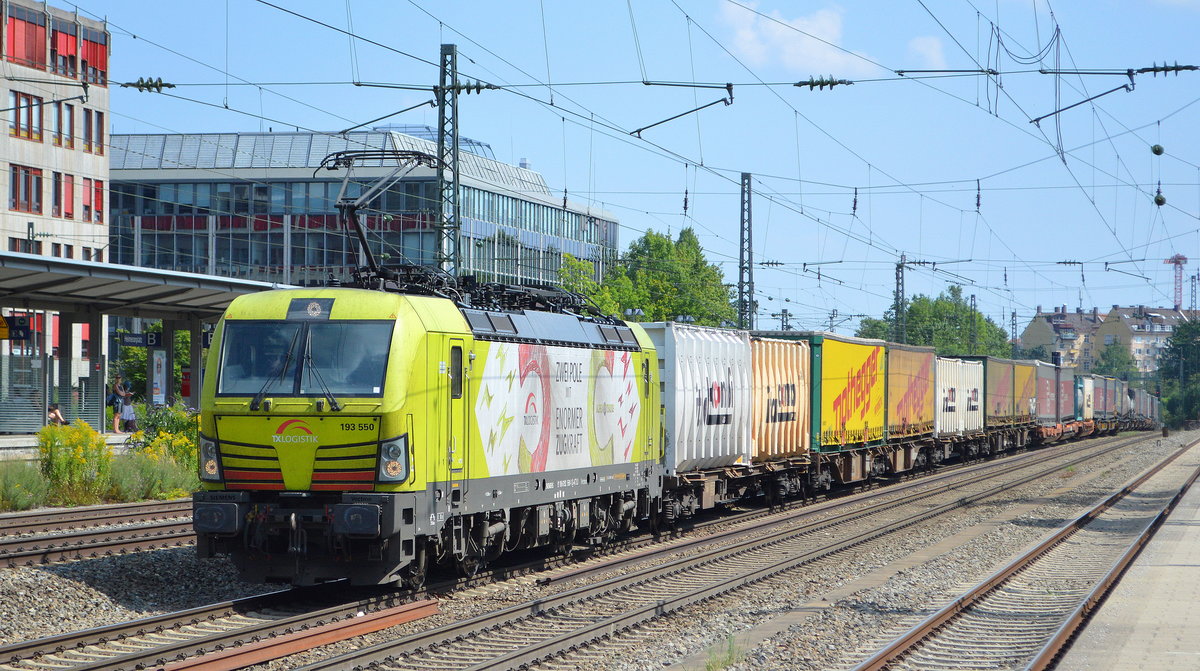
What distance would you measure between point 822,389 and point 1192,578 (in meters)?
11.4

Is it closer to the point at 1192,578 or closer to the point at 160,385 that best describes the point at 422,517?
the point at 1192,578

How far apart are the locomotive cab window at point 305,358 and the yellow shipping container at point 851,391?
15.9 meters

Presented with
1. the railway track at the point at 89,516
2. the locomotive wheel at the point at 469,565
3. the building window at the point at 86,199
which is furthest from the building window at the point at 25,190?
the locomotive wheel at the point at 469,565

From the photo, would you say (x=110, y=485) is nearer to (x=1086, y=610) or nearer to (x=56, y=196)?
(x=1086, y=610)

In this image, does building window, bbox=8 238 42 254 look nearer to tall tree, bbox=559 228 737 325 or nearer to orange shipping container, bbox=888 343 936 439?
tall tree, bbox=559 228 737 325

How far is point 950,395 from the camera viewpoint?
4097 centimetres

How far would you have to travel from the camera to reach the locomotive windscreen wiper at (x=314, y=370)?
12.6 metres

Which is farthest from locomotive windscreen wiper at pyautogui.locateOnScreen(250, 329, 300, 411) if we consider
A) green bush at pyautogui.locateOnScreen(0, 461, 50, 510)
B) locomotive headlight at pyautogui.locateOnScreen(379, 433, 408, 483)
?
green bush at pyautogui.locateOnScreen(0, 461, 50, 510)

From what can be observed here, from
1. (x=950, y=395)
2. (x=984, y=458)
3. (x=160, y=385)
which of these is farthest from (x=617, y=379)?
(x=984, y=458)

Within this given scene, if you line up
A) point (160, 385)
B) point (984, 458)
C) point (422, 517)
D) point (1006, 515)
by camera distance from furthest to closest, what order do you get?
1. point (984, 458)
2. point (160, 385)
3. point (1006, 515)
4. point (422, 517)

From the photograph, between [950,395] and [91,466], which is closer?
[91,466]

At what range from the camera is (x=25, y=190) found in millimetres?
54062

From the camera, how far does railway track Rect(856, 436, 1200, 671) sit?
36.7 feet

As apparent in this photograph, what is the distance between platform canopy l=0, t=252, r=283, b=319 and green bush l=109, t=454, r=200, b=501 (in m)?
3.59
